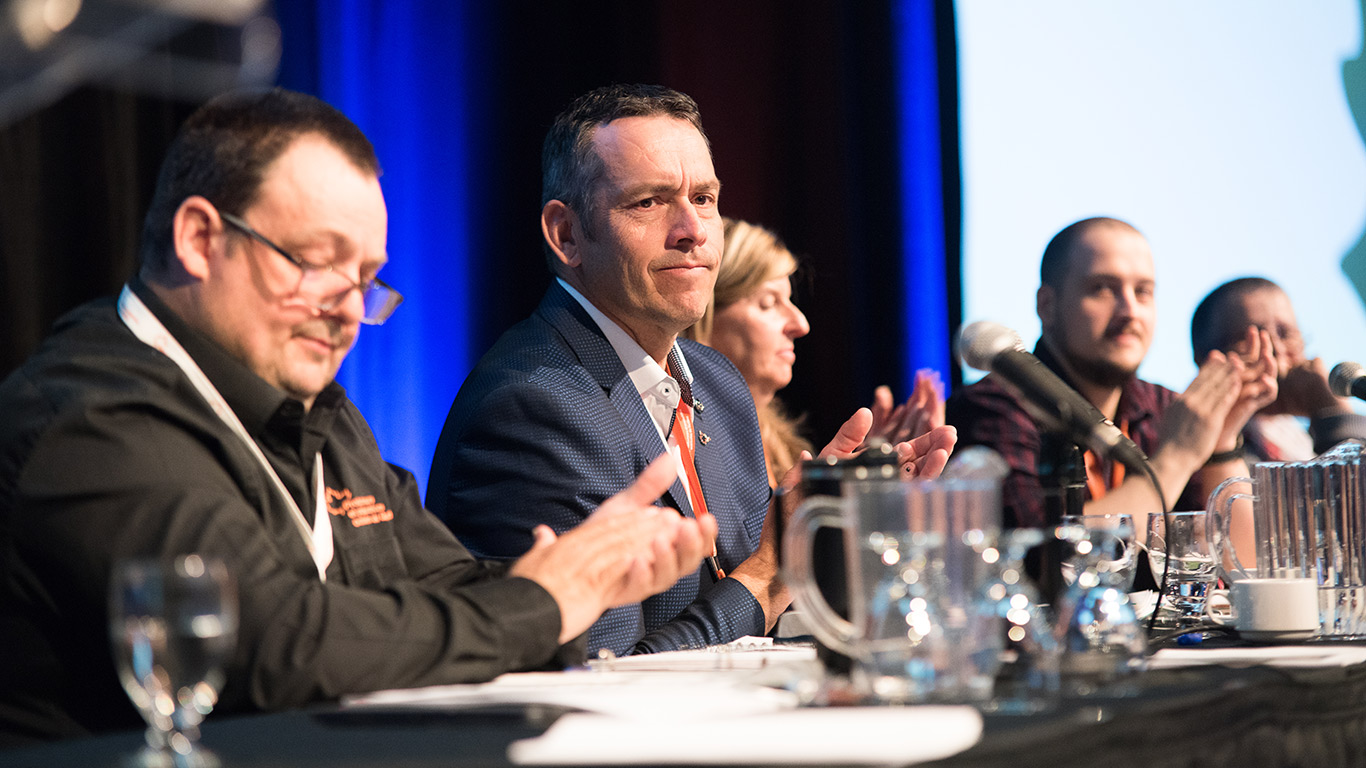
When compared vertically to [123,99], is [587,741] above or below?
below

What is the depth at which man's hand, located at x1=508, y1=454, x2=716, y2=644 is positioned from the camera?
131cm

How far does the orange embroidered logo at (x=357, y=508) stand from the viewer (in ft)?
4.90

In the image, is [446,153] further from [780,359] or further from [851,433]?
[851,433]

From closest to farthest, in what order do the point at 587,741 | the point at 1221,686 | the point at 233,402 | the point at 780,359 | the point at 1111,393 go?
the point at 587,741
the point at 1221,686
the point at 233,402
the point at 1111,393
the point at 780,359

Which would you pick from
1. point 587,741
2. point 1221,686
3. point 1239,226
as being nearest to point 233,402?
point 587,741

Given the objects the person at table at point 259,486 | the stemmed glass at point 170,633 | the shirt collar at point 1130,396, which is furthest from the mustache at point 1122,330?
the stemmed glass at point 170,633

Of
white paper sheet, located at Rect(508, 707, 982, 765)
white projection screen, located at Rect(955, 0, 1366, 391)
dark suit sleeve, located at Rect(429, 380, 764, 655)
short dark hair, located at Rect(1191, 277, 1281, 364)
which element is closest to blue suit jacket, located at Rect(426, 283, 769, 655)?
dark suit sleeve, located at Rect(429, 380, 764, 655)

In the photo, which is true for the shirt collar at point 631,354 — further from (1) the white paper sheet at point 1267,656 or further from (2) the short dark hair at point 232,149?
(1) the white paper sheet at point 1267,656

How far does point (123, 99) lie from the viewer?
3289mm

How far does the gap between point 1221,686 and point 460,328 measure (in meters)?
3.43

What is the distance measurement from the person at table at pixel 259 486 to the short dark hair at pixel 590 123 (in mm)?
831

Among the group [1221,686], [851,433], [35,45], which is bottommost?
[1221,686]

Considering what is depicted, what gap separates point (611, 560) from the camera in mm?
1337

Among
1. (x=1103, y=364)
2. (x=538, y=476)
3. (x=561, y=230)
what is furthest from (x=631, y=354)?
(x=1103, y=364)
